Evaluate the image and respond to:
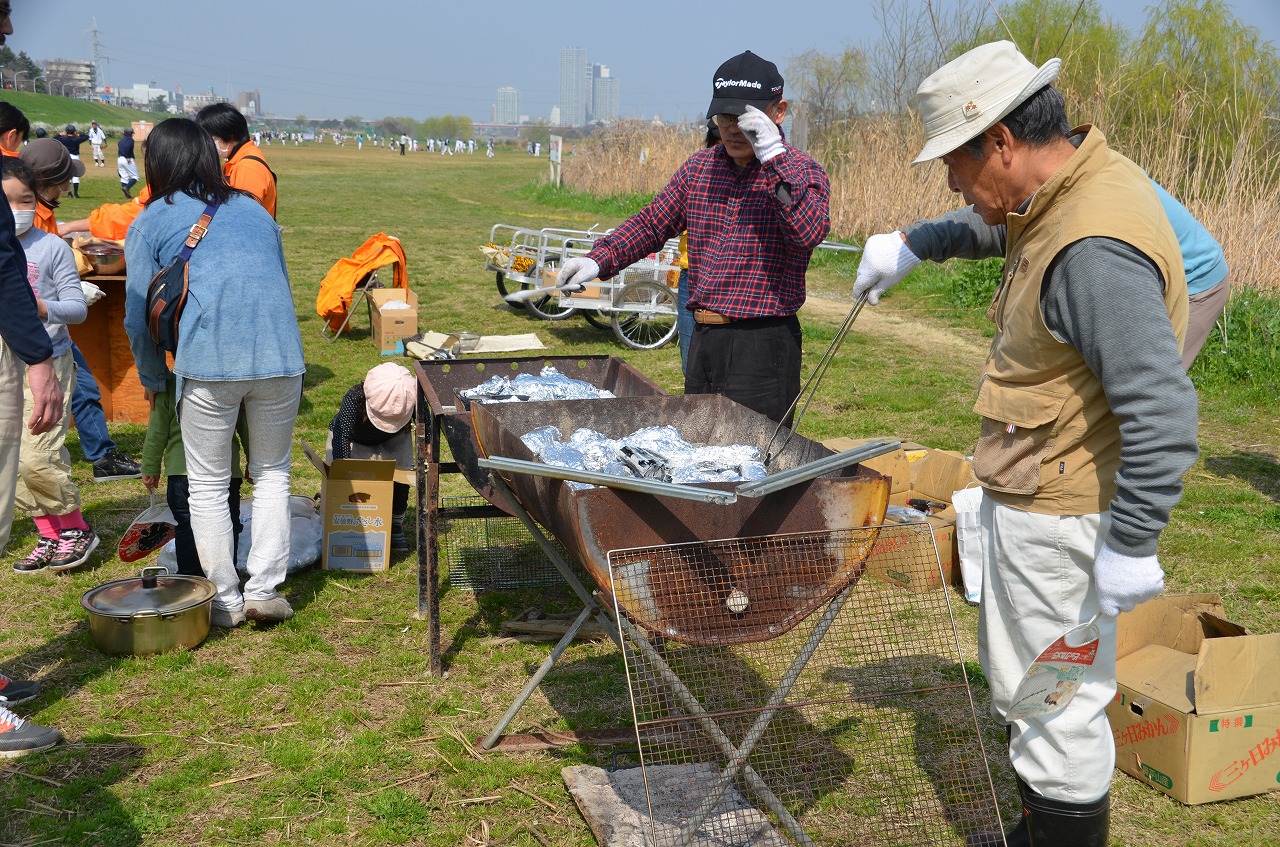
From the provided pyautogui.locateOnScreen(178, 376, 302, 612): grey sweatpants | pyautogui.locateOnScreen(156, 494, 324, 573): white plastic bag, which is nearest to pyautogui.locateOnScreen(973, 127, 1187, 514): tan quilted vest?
pyautogui.locateOnScreen(178, 376, 302, 612): grey sweatpants

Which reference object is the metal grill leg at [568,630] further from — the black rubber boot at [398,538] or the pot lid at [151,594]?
the black rubber boot at [398,538]

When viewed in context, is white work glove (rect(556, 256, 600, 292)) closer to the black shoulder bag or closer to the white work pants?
the black shoulder bag

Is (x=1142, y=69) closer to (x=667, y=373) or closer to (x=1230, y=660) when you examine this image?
(x=667, y=373)

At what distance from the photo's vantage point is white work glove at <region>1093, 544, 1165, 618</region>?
210cm

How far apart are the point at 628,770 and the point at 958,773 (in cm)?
106

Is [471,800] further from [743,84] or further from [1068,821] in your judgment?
[743,84]

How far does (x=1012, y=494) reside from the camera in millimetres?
2369

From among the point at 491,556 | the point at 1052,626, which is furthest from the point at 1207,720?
the point at 491,556

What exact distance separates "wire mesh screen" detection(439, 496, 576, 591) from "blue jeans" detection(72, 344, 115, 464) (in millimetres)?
2184

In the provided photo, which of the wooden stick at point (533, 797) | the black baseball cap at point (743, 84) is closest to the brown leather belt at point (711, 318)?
the black baseball cap at point (743, 84)

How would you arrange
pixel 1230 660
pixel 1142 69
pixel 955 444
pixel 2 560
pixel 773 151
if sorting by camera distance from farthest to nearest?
pixel 1142 69 → pixel 955 444 → pixel 2 560 → pixel 773 151 → pixel 1230 660

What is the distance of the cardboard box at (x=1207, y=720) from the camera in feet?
10.3

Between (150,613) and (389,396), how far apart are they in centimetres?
139

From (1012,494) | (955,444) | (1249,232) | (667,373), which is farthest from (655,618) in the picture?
(1249,232)
